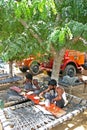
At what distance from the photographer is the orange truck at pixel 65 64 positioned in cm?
1102

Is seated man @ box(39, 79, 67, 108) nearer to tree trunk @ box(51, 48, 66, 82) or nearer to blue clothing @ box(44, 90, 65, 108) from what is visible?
blue clothing @ box(44, 90, 65, 108)

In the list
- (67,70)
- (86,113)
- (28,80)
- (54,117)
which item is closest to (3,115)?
(54,117)

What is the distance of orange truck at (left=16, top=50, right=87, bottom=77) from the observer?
11.0 metres

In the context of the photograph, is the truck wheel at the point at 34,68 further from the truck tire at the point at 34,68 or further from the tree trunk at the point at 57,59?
the tree trunk at the point at 57,59

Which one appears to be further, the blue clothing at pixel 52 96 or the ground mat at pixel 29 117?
the blue clothing at pixel 52 96

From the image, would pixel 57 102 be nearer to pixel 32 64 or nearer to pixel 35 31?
pixel 35 31

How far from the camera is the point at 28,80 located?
254 inches

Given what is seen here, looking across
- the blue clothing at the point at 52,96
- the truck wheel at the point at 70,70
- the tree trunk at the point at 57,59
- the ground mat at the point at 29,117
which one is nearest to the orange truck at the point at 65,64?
the truck wheel at the point at 70,70

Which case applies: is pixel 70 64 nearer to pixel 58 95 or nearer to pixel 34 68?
pixel 34 68

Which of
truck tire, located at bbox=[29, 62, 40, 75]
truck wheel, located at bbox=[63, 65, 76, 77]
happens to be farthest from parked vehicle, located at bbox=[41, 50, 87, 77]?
truck tire, located at bbox=[29, 62, 40, 75]

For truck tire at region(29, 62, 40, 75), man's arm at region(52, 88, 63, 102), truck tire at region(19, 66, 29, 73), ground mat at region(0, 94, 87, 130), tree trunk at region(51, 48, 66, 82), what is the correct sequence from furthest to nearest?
truck tire at region(19, 66, 29, 73)
truck tire at region(29, 62, 40, 75)
tree trunk at region(51, 48, 66, 82)
man's arm at region(52, 88, 63, 102)
ground mat at region(0, 94, 87, 130)

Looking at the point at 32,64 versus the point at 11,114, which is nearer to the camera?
the point at 11,114

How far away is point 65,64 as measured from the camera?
1106cm

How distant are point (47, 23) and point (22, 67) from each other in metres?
7.64
